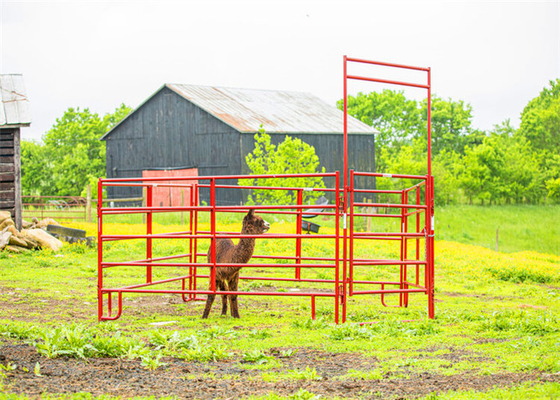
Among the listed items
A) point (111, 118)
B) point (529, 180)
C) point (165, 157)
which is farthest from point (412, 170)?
point (111, 118)

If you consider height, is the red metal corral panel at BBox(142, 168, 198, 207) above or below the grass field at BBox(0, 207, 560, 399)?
above

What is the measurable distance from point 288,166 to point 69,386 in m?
21.7

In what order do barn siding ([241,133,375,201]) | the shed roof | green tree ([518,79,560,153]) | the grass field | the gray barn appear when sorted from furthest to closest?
1. green tree ([518,79,560,153])
2. barn siding ([241,133,375,201])
3. the shed roof
4. the gray barn
5. the grass field

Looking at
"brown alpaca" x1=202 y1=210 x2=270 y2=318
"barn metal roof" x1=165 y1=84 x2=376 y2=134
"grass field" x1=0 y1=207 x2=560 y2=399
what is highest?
"barn metal roof" x1=165 y1=84 x2=376 y2=134

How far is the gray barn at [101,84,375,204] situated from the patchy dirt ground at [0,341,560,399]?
26.0m

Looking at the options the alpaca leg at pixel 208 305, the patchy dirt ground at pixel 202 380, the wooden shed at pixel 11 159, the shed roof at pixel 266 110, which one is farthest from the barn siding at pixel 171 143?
the patchy dirt ground at pixel 202 380

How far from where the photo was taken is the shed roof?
34156 mm

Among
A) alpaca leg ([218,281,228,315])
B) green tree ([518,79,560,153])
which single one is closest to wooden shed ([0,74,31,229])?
alpaca leg ([218,281,228,315])

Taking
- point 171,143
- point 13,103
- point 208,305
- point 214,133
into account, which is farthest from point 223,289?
point 171,143

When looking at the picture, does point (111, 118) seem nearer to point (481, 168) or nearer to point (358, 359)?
point (481, 168)

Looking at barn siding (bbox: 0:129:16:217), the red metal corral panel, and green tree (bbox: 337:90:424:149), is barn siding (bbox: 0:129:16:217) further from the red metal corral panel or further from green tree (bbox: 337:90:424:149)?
green tree (bbox: 337:90:424:149)

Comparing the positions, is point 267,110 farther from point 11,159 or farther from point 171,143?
point 11,159

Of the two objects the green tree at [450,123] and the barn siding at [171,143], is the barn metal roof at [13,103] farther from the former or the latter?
the green tree at [450,123]

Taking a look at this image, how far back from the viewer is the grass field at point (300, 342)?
16.9ft
